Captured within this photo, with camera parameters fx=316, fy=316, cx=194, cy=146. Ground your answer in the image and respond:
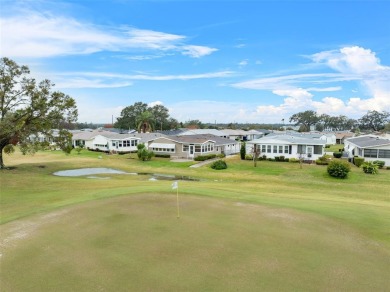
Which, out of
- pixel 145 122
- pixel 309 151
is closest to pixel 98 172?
pixel 309 151

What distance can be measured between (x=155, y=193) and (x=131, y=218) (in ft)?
15.2

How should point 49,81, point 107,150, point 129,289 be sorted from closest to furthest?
point 129,289 → point 49,81 → point 107,150

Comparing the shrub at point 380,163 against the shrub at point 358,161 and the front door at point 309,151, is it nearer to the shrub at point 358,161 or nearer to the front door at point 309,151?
the shrub at point 358,161

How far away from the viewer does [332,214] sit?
14195 millimetres

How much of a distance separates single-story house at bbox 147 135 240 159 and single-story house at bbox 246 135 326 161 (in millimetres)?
7512

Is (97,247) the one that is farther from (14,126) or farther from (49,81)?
(49,81)

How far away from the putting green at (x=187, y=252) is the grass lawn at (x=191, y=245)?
0.03 m

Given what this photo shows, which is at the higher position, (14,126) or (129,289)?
(14,126)

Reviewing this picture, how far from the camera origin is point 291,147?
47938 mm

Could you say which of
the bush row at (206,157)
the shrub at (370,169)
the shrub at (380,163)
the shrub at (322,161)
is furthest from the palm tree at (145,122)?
the shrub at (370,169)

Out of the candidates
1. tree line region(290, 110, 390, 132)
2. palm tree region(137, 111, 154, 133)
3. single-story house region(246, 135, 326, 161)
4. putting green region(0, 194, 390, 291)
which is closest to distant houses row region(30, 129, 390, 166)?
single-story house region(246, 135, 326, 161)

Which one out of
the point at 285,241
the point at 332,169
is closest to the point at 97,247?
the point at 285,241

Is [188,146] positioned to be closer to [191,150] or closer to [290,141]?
[191,150]

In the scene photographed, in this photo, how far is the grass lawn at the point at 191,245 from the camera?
794 centimetres
